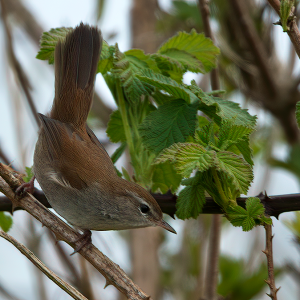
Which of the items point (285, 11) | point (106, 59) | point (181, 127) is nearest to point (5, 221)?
point (106, 59)

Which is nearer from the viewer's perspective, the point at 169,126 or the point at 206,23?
the point at 169,126

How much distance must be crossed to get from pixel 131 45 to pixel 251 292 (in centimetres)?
255

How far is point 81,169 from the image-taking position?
2.33 metres

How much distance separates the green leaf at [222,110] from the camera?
1.55 m

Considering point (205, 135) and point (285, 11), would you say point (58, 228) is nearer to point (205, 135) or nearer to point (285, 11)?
point (205, 135)

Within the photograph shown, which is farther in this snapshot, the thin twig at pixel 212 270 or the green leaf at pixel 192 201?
the thin twig at pixel 212 270

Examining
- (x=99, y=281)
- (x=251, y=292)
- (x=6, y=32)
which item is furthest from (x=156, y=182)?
(x=99, y=281)

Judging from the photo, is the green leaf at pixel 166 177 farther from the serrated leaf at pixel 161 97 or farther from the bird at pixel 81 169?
the serrated leaf at pixel 161 97

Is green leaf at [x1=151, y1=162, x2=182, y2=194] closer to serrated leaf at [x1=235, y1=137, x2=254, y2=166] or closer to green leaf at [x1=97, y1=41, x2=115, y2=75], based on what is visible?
serrated leaf at [x1=235, y1=137, x2=254, y2=166]

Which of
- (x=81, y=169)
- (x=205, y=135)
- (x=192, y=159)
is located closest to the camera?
(x=192, y=159)

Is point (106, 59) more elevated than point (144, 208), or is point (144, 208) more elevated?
point (106, 59)

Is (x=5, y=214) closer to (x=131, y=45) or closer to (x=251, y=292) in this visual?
(x=251, y=292)

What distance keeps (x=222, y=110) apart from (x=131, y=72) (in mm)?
420

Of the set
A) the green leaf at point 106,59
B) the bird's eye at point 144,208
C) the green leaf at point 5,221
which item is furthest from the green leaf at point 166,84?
the green leaf at point 5,221
